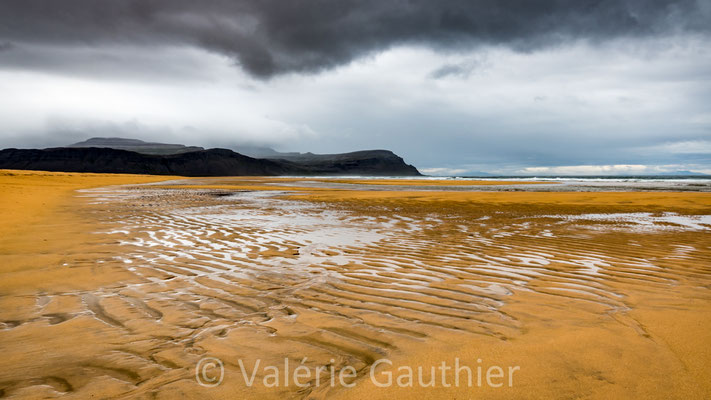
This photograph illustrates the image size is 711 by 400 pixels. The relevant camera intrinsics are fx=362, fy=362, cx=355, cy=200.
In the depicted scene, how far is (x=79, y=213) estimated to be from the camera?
516 inches

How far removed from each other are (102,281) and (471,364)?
192 inches

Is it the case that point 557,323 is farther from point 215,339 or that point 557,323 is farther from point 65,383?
point 65,383

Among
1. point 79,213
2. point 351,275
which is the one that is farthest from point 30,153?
point 351,275

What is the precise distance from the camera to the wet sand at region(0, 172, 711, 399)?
2.50 meters

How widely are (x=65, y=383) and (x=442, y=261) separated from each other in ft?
17.2

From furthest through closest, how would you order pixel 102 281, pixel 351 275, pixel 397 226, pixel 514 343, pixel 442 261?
1. pixel 397 226
2. pixel 442 261
3. pixel 351 275
4. pixel 102 281
5. pixel 514 343

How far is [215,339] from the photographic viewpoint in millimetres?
3164

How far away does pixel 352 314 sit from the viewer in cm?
380

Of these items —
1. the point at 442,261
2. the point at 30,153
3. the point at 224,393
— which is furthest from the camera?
the point at 30,153

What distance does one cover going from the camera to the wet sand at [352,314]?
2.50 metres

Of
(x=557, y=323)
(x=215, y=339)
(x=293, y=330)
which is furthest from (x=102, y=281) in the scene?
(x=557, y=323)

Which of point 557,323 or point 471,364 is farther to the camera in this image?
point 557,323

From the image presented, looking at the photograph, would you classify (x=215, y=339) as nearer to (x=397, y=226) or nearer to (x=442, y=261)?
(x=442, y=261)

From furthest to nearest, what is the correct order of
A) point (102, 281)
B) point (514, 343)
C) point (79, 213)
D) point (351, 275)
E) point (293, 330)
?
point (79, 213) → point (351, 275) → point (102, 281) → point (293, 330) → point (514, 343)
